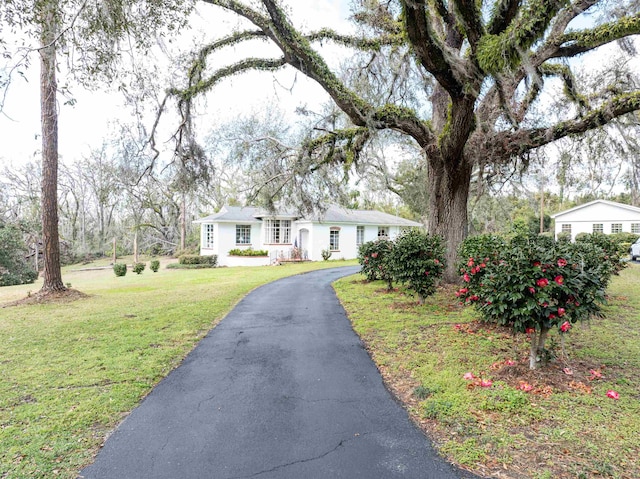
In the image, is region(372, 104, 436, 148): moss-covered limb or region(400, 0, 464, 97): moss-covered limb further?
region(372, 104, 436, 148): moss-covered limb

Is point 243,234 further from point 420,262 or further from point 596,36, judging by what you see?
point 596,36

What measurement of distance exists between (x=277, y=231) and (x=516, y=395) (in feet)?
67.7

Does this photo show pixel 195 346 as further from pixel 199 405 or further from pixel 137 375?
pixel 199 405

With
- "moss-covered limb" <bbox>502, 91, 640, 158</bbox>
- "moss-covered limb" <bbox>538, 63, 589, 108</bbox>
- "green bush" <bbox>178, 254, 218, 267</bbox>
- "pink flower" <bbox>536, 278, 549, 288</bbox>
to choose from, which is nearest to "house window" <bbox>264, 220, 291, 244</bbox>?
"green bush" <bbox>178, 254, 218, 267</bbox>

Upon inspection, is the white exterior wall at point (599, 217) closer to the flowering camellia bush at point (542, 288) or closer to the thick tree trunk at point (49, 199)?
the flowering camellia bush at point (542, 288)

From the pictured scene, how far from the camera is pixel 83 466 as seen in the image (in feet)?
8.04

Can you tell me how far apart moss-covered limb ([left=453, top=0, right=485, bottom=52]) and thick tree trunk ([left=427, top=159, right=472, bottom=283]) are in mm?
3936

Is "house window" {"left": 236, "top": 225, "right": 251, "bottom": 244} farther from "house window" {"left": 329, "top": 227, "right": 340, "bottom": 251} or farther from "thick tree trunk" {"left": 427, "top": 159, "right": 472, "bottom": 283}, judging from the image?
"thick tree trunk" {"left": 427, "top": 159, "right": 472, "bottom": 283}

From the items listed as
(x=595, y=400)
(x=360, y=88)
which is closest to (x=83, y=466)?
(x=595, y=400)

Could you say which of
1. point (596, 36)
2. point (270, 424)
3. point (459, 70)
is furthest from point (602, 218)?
point (270, 424)

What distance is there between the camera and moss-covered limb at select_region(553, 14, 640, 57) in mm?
5832

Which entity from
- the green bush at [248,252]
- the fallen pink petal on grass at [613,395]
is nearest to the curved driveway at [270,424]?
the fallen pink petal on grass at [613,395]

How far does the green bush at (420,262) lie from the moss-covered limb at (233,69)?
5156 mm

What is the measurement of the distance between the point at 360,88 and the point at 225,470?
34.6 ft
